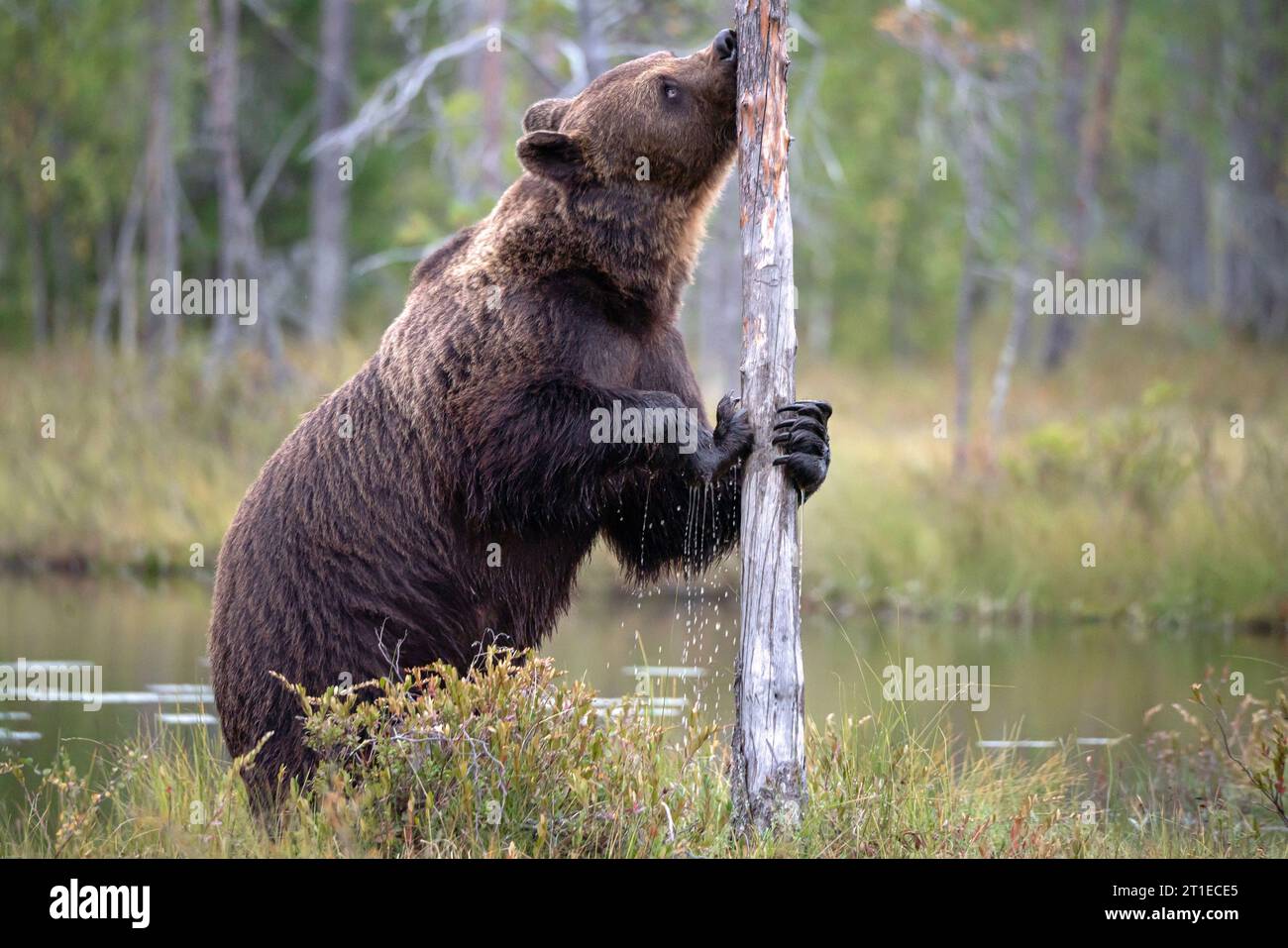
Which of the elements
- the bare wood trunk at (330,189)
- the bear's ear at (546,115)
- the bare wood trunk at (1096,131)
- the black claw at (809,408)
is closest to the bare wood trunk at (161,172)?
the bare wood trunk at (330,189)

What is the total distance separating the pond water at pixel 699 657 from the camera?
8352 mm

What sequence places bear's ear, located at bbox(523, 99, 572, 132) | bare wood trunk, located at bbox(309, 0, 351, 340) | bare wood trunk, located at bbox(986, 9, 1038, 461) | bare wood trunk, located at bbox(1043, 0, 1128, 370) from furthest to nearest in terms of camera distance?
1. bare wood trunk, located at bbox(309, 0, 351, 340)
2. bare wood trunk, located at bbox(1043, 0, 1128, 370)
3. bare wood trunk, located at bbox(986, 9, 1038, 461)
4. bear's ear, located at bbox(523, 99, 572, 132)

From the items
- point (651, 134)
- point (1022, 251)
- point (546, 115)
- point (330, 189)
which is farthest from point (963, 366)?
point (651, 134)

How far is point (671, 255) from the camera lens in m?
5.85

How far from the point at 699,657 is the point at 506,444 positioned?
651cm

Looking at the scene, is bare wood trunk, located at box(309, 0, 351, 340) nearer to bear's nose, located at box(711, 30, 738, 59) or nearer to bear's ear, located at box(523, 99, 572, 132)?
bear's ear, located at box(523, 99, 572, 132)

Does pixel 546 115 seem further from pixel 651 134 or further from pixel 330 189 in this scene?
pixel 330 189

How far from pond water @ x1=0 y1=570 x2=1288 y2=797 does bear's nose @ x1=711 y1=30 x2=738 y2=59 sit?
9.79ft

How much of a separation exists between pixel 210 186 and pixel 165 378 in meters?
9.46

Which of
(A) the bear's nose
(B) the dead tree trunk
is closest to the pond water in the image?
(B) the dead tree trunk

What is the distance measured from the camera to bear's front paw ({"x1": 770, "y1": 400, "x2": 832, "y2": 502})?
5.14 metres

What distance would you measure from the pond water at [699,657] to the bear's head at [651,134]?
100.0 inches

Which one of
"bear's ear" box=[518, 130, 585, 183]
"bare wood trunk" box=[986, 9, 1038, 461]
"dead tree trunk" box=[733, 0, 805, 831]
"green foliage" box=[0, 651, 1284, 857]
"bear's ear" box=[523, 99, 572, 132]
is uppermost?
"bare wood trunk" box=[986, 9, 1038, 461]
